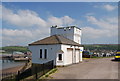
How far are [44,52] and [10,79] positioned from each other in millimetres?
10166

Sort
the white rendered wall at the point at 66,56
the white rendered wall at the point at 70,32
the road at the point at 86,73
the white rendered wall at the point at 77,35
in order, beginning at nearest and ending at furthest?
the road at the point at 86,73 → the white rendered wall at the point at 66,56 → the white rendered wall at the point at 70,32 → the white rendered wall at the point at 77,35

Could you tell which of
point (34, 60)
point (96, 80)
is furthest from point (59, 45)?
point (96, 80)

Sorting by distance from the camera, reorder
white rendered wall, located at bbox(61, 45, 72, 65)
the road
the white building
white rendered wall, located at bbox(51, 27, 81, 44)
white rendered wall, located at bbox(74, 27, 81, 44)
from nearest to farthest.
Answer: the road → the white building → white rendered wall, located at bbox(61, 45, 72, 65) → white rendered wall, located at bbox(51, 27, 81, 44) → white rendered wall, located at bbox(74, 27, 81, 44)

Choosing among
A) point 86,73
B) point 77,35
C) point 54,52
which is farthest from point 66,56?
point 77,35

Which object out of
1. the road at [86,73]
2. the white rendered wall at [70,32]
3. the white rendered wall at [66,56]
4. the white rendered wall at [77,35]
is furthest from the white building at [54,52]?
the white rendered wall at [77,35]

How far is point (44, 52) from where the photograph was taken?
2083 centimetres

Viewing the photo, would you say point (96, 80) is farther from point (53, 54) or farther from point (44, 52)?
point (44, 52)

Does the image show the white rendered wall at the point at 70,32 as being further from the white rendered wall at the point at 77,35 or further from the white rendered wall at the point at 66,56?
the white rendered wall at the point at 66,56

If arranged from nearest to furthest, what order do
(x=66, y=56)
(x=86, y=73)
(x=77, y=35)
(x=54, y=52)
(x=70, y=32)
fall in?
(x=86, y=73), (x=54, y=52), (x=66, y=56), (x=70, y=32), (x=77, y=35)

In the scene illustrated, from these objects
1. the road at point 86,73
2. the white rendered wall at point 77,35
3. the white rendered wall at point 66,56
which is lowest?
the road at point 86,73

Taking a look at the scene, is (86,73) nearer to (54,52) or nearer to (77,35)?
(54,52)

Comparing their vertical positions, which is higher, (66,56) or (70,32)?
(70,32)

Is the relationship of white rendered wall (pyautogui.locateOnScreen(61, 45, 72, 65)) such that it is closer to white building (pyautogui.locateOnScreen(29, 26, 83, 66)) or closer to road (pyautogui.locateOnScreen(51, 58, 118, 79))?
white building (pyautogui.locateOnScreen(29, 26, 83, 66))

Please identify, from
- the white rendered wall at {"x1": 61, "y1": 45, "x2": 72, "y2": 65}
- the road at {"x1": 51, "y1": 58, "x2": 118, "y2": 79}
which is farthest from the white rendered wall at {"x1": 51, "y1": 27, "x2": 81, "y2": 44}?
the road at {"x1": 51, "y1": 58, "x2": 118, "y2": 79}
